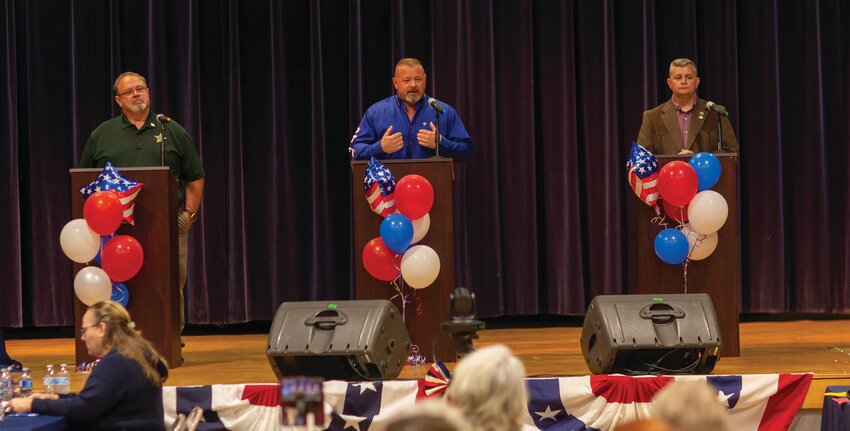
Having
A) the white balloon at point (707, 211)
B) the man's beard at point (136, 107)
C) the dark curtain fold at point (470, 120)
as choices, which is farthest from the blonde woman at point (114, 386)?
the dark curtain fold at point (470, 120)

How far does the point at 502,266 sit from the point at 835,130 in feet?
8.34

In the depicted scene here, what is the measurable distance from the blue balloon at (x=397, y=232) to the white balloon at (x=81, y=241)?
4.98ft

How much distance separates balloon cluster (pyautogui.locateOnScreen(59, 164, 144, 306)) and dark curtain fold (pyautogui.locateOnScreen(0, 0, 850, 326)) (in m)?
2.11

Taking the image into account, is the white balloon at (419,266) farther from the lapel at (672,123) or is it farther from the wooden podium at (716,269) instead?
the lapel at (672,123)

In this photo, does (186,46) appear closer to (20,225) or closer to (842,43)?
(20,225)

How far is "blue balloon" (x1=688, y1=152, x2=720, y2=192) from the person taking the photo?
6285 millimetres

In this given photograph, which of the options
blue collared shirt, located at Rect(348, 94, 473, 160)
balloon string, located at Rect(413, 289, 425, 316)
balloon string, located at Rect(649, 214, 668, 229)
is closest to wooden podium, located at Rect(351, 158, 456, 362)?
balloon string, located at Rect(413, 289, 425, 316)

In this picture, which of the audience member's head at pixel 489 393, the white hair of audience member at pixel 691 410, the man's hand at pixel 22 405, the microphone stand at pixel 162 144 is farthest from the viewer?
the microphone stand at pixel 162 144

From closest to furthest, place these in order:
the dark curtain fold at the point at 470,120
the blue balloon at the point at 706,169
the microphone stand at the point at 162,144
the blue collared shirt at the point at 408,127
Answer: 1. the blue balloon at the point at 706,169
2. the microphone stand at the point at 162,144
3. the blue collared shirt at the point at 408,127
4. the dark curtain fold at the point at 470,120

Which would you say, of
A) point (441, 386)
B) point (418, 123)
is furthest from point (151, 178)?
point (441, 386)

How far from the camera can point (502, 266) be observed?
27.9 feet

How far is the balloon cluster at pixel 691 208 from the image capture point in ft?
20.3

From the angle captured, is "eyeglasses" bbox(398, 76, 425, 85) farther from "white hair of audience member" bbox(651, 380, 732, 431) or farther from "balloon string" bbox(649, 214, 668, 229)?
"white hair of audience member" bbox(651, 380, 732, 431)

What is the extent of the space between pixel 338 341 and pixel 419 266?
2.54 ft
